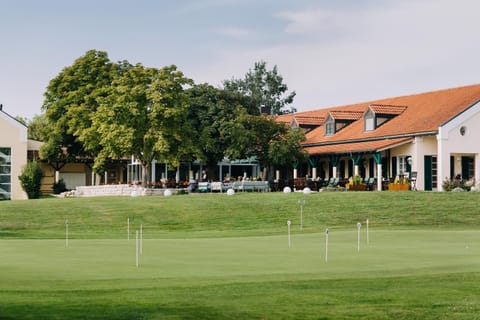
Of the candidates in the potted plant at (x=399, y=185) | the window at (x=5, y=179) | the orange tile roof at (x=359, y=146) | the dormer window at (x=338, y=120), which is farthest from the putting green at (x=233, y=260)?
the window at (x=5, y=179)

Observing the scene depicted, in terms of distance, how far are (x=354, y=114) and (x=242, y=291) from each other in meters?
48.9

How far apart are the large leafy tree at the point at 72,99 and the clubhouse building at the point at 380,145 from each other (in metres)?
2.31

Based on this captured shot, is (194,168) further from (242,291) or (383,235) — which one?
(242,291)

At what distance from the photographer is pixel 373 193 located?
42.9m

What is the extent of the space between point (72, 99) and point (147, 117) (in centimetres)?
1349

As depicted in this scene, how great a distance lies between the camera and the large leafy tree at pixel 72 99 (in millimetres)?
61719

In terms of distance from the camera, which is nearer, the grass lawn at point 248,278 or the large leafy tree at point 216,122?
the grass lawn at point 248,278

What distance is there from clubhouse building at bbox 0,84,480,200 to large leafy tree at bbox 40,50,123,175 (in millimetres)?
2308

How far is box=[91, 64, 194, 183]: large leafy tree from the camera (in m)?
51.5

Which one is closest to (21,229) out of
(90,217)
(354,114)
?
(90,217)

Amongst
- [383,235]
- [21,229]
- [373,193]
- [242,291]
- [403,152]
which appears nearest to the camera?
[242,291]

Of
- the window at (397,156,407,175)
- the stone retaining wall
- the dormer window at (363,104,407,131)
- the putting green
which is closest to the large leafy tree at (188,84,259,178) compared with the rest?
the stone retaining wall

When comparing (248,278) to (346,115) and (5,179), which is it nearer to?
(346,115)

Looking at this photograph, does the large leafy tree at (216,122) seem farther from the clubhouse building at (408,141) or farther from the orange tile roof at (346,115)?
the orange tile roof at (346,115)
